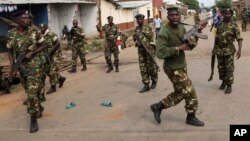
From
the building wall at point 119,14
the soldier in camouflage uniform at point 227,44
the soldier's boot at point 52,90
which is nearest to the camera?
the soldier in camouflage uniform at point 227,44

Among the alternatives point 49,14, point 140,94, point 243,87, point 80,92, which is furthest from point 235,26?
point 49,14

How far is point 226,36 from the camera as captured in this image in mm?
7590

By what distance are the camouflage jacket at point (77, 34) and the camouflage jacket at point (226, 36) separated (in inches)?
208

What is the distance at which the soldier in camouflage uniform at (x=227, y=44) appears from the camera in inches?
296

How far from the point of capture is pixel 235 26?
7.55 m

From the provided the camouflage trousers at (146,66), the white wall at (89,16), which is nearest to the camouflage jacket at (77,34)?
the camouflage trousers at (146,66)

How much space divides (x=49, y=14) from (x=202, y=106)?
15013 mm

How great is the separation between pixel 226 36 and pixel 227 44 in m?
0.16

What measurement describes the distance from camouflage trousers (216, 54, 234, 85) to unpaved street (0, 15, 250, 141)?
0.31m

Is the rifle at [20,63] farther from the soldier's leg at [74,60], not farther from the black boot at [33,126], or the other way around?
the soldier's leg at [74,60]

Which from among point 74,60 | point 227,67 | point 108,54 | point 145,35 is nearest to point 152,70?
point 145,35

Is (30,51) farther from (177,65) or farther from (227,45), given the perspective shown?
(227,45)

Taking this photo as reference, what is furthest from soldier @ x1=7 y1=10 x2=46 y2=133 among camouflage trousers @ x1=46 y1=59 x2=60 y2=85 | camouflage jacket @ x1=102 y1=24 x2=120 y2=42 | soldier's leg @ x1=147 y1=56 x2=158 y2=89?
camouflage jacket @ x1=102 y1=24 x2=120 y2=42

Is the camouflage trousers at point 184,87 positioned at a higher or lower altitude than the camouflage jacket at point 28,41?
lower
